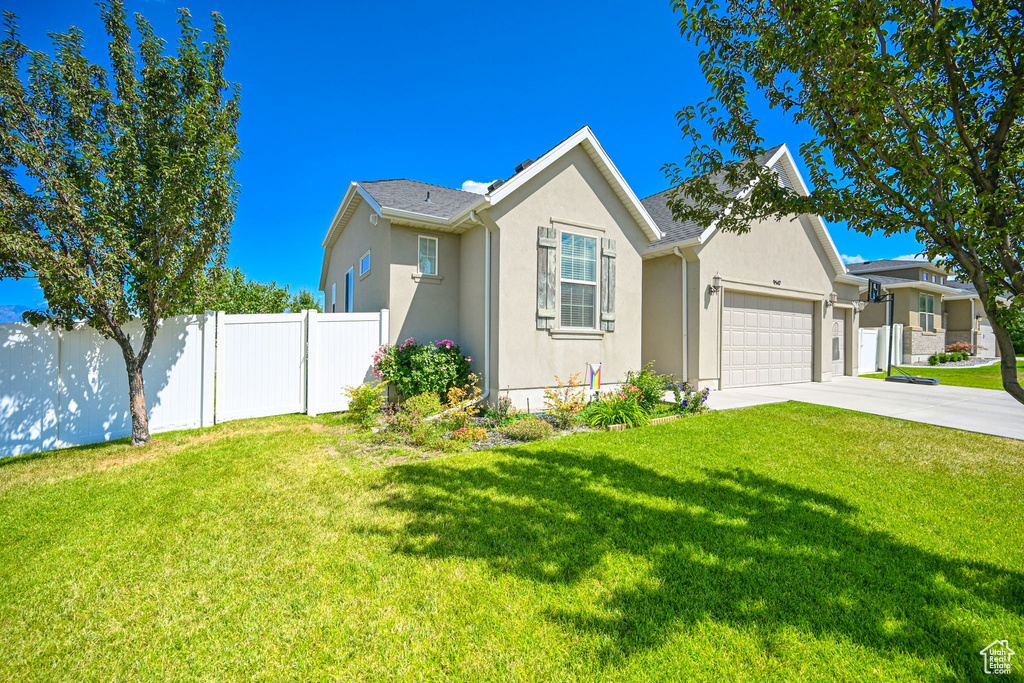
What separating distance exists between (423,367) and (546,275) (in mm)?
3277

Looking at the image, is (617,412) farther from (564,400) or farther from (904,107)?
(904,107)

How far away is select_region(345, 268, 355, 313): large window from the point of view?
1344 centimetres

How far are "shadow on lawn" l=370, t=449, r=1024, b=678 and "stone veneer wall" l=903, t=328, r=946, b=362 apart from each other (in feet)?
79.8

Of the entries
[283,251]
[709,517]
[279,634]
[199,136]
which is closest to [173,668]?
[279,634]

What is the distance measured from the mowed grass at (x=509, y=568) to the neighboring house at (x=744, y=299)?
6011 mm

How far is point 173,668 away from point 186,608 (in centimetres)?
58

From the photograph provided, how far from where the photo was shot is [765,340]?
13.1m

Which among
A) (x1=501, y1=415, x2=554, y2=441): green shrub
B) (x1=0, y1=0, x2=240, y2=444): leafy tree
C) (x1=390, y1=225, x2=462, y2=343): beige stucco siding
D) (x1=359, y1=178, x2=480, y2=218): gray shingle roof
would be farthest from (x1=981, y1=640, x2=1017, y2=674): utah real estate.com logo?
(x1=0, y1=0, x2=240, y2=444): leafy tree

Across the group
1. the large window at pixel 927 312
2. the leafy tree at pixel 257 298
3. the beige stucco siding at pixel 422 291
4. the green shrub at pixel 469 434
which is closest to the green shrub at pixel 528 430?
the green shrub at pixel 469 434

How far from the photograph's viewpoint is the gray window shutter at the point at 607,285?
379 inches

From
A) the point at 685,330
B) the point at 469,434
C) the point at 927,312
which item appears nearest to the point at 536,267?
the point at 469,434

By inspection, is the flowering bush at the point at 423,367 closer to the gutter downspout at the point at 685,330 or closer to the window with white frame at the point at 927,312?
the gutter downspout at the point at 685,330

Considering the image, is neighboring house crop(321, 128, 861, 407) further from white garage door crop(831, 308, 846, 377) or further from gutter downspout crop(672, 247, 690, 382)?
white garage door crop(831, 308, 846, 377)

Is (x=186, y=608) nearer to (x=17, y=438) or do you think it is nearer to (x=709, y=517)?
(x=709, y=517)
